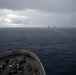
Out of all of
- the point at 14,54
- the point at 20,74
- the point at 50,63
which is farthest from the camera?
the point at 50,63

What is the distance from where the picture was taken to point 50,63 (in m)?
67.7

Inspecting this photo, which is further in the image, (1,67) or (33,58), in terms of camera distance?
(33,58)

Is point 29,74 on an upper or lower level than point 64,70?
upper

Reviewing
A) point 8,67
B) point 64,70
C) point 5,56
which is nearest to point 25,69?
point 8,67

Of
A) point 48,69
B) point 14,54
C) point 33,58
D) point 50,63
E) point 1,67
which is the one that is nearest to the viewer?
point 1,67

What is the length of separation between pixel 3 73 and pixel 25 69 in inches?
302

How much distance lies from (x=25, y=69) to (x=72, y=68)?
103ft

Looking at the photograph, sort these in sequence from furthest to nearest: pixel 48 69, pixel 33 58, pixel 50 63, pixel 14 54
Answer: pixel 50 63 < pixel 48 69 < pixel 14 54 < pixel 33 58

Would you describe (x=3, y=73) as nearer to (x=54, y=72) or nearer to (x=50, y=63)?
(x=54, y=72)

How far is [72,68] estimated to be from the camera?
196ft

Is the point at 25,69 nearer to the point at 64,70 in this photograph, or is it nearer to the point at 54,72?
the point at 54,72

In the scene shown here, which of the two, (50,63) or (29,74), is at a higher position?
(29,74)

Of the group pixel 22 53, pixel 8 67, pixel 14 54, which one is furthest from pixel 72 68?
pixel 8 67

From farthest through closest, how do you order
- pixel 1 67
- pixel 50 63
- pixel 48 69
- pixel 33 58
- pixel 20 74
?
pixel 50 63 < pixel 48 69 < pixel 33 58 < pixel 1 67 < pixel 20 74
